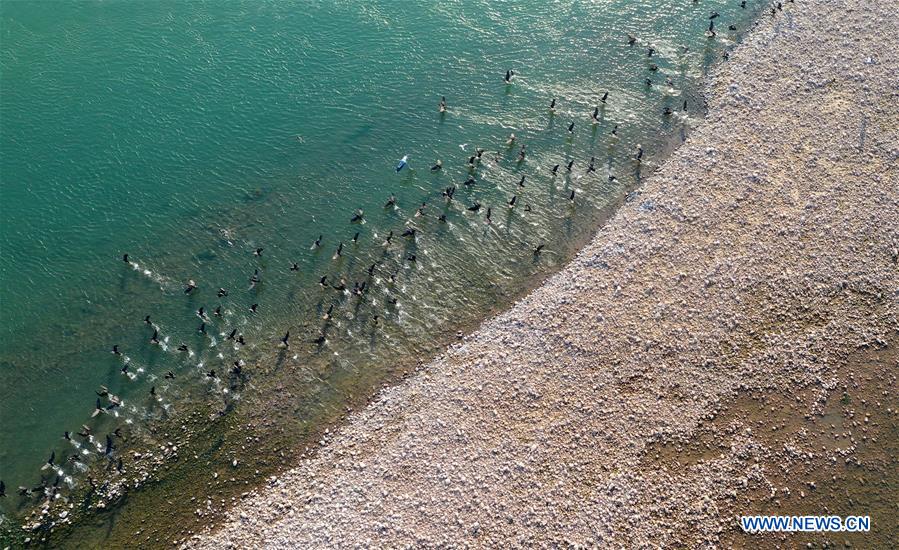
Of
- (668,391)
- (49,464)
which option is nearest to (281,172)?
(49,464)

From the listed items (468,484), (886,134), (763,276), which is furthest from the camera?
(886,134)

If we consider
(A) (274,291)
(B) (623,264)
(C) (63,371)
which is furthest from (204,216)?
(B) (623,264)

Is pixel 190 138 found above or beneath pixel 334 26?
beneath

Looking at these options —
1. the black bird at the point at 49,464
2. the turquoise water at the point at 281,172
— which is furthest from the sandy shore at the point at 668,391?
the black bird at the point at 49,464

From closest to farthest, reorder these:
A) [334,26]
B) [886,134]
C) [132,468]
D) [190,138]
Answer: [132,468] → [886,134] → [190,138] → [334,26]

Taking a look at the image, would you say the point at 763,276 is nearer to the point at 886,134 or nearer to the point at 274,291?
the point at 886,134

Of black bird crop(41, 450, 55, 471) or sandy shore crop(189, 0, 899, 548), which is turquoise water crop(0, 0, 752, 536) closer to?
black bird crop(41, 450, 55, 471)
